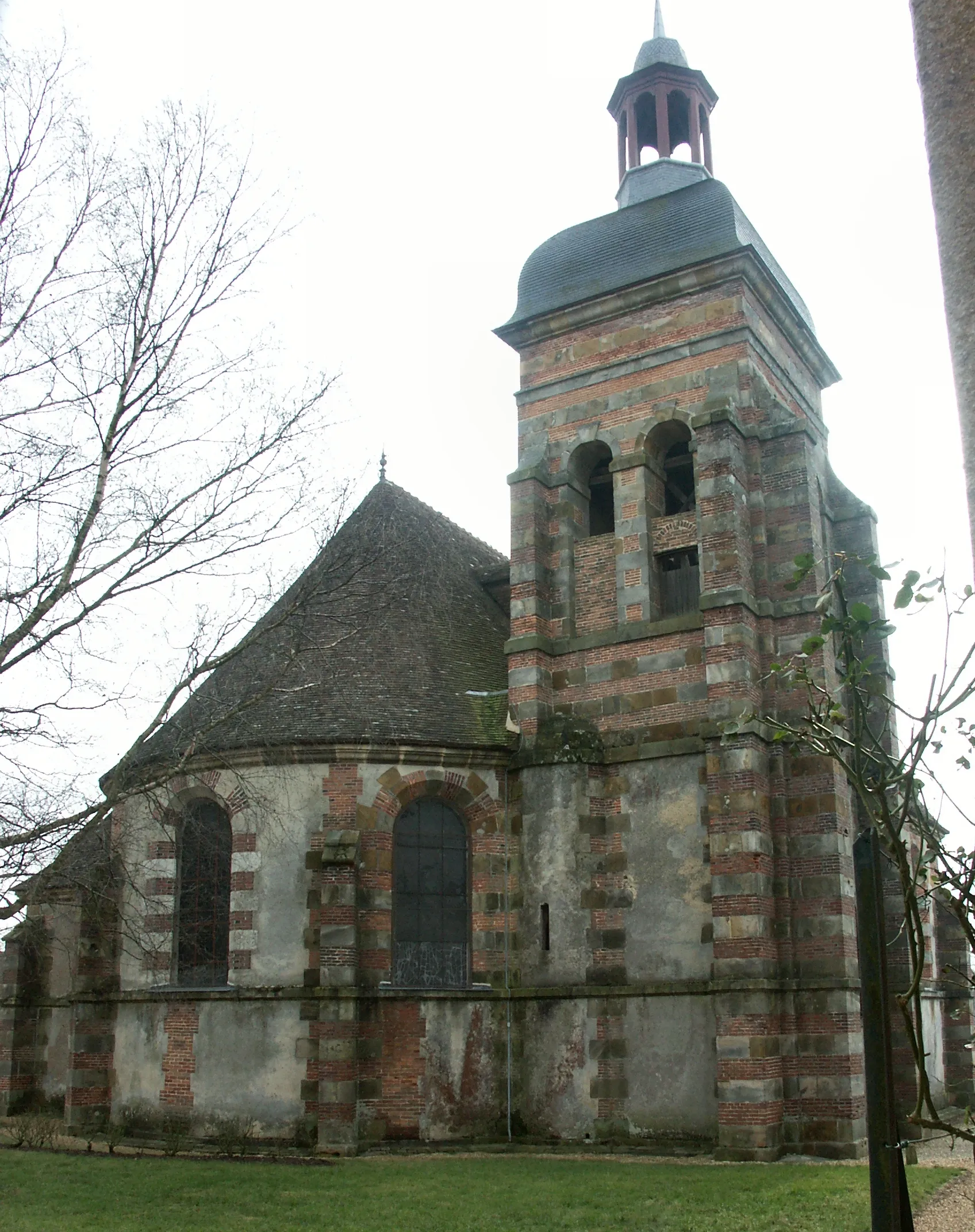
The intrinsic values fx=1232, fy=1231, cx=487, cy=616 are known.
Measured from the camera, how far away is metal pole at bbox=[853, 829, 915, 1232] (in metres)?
5.94

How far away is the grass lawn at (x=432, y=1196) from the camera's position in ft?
37.1

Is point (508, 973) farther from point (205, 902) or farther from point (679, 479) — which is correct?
point (679, 479)

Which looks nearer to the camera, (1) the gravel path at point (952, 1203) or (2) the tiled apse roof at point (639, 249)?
(1) the gravel path at point (952, 1203)

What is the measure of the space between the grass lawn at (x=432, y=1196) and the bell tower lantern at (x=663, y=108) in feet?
56.9

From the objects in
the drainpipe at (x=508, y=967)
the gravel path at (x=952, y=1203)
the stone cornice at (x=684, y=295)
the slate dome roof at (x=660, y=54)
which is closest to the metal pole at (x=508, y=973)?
the drainpipe at (x=508, y=967)

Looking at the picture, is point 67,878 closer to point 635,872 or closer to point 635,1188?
point 635,1188

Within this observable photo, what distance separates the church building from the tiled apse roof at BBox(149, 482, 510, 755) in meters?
0.07

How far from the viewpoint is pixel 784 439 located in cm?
1847

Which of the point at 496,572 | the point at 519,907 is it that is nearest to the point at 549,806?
the point at 519,907

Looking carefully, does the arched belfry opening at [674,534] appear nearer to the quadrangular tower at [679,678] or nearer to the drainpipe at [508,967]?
the quadrangular tower at [679,678]

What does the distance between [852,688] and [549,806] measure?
1283 cm

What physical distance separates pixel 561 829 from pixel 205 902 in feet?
17.6

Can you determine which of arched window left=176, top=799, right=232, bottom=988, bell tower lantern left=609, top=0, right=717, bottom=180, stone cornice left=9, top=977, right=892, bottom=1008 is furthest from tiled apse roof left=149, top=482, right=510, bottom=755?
bell tower lantern left=609, top=0, right=717, bottom=180

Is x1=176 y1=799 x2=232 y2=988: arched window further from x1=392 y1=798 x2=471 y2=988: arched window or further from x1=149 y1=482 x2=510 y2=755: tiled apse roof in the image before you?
x1=392 y1=798 x2=471 y2=988: arched window
